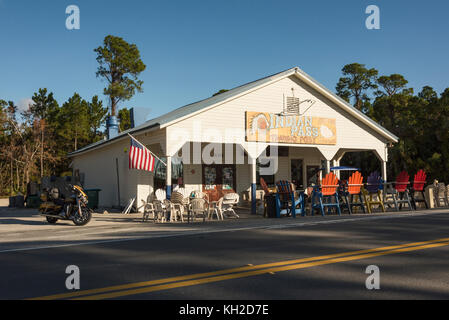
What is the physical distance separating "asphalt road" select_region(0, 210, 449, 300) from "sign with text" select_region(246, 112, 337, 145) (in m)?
6.31

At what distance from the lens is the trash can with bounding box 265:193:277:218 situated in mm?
13797

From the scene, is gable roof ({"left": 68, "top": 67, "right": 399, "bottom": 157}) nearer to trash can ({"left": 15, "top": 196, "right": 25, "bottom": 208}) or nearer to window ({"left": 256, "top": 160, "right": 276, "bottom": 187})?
window ({"left": 256, "top": 160, "right": 276, "bottom": 187})

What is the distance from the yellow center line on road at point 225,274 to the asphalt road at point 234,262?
1 cm

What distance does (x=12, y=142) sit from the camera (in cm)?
3406

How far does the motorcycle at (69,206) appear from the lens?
12.0 metres

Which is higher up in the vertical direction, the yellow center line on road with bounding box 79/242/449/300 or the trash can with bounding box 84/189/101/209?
the trash can with bounding box 84/189/101/209

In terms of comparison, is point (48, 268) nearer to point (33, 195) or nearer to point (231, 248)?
point (231, 248)

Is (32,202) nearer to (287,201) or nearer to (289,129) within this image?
(289,129)

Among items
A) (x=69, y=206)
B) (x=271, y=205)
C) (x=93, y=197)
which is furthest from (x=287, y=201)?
(x=93, y=197)
